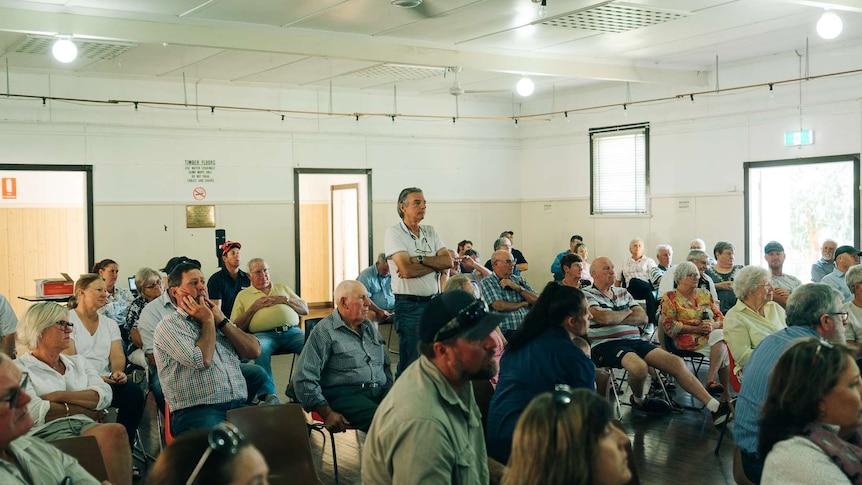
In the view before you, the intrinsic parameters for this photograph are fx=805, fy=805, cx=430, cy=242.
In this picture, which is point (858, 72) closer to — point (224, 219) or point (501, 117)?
point (501, 117)

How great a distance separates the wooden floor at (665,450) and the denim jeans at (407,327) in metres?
0.77

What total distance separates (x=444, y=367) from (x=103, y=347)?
360 cm

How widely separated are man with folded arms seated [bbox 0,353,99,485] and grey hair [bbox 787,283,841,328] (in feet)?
10.8

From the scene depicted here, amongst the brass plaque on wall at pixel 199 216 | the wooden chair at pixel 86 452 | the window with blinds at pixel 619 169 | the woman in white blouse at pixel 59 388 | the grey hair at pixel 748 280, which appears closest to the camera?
the wooden chair at pixel 86 452

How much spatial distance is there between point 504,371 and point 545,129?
34.3 feet

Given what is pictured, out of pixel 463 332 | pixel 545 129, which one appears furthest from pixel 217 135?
pixel 463 332

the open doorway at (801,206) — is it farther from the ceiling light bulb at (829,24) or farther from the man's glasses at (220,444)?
the man's glasses at (220,444)

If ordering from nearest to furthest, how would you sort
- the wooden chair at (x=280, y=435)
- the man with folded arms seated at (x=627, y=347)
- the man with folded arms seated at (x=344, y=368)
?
the wooden chair at (x=280, y=435)
the man with folded arms seated at (x=344, y=368)
the man with folded arms seated at (x=627, y=347)

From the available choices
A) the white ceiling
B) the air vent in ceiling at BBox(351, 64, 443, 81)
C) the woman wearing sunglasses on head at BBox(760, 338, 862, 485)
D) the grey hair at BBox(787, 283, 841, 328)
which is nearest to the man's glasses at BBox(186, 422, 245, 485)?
the woman wearing sunglasses on head at BBox(760, 338, 862, 485)

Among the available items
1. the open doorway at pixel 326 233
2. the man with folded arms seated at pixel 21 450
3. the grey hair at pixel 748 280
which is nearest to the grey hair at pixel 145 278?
the man with folded arms seated at pixel 21 450

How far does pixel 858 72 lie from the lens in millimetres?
9617

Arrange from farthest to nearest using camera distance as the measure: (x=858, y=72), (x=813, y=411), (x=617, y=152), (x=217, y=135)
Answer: (x=617, y=152), (x=217, y=135), (x=858, y=72), (x=813, y=411)

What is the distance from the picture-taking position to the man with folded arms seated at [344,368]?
14.9 ft

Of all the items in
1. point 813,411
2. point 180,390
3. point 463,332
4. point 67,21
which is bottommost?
point 180,390
